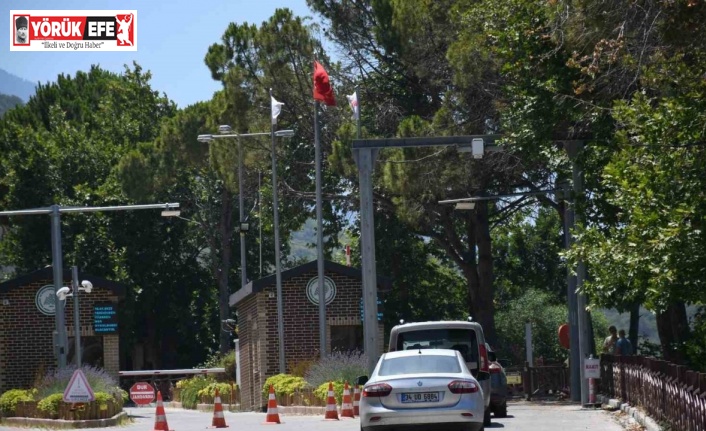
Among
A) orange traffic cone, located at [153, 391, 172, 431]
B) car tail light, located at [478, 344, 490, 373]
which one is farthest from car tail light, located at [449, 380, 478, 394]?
orange traffic cone, located at [153, 391, 172, 431]

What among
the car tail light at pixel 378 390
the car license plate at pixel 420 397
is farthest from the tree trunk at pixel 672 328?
the car tail light at pixel 378 390

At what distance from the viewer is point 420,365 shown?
1962cm

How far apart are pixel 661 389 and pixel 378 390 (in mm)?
4990

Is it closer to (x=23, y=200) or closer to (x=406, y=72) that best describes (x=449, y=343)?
(x=406, y=72)

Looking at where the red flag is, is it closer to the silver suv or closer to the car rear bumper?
the silver suv

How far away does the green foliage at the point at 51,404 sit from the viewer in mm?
31750

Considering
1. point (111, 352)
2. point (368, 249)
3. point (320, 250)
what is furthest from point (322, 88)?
point (111, 352)

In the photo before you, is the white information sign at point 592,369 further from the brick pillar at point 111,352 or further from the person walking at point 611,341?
the brick pillar at point 111,352

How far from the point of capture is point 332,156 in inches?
1710

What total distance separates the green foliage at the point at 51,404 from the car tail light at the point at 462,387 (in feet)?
49.9

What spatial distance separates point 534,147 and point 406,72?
14013 millimetres

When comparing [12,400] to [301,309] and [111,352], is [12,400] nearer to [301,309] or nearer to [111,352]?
[111,352]

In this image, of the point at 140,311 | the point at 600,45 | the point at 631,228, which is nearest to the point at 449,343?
the point at 631,228

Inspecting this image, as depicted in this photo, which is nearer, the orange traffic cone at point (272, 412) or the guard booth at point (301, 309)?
the orange traffic cone at point (272, 412)
